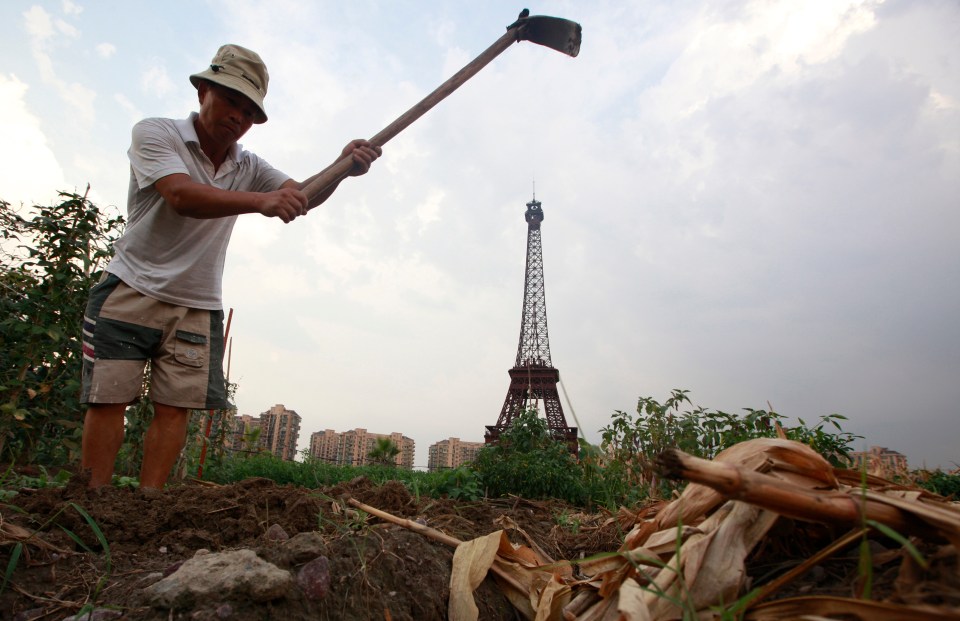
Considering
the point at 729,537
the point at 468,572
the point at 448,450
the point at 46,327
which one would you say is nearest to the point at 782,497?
the point at 729,537

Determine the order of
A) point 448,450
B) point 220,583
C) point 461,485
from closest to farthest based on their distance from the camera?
point 220,583
point 461,485
point 448,450

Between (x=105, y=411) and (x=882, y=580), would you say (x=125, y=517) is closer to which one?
(x=105, y=411)

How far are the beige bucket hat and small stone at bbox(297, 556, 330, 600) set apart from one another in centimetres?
225

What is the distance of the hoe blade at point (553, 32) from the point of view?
12.6 ft

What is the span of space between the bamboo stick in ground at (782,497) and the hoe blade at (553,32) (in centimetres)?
370

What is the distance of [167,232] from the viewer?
2803 mm

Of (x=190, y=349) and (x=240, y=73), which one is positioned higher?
(x=240, y=73)

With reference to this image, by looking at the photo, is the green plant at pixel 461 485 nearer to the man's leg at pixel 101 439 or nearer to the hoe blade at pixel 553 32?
the man's leg at pixel 101 439

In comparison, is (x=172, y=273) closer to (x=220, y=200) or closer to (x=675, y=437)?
(x=220, y=200)

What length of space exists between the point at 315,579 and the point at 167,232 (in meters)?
2.15

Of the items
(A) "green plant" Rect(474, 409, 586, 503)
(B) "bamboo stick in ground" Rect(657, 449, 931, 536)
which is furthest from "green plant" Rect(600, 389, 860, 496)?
(B) "bamboo stick in ground" Rect(657, 449, 931, 536)

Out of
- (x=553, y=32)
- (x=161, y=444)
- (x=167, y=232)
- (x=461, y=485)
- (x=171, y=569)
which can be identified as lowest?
(x=171, y=569)

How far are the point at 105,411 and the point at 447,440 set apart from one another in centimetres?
4331

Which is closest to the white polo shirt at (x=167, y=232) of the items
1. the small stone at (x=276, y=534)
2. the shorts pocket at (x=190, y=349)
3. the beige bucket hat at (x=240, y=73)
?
the shorts pocket at (x=190, y=349)
